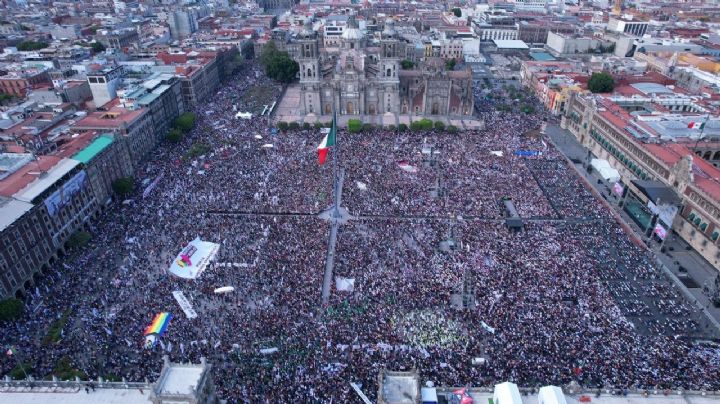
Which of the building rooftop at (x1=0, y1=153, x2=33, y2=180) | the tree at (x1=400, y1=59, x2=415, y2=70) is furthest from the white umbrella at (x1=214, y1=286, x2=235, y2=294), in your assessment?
the tree at (x1=400, y1=59, x2=415, y2=70)

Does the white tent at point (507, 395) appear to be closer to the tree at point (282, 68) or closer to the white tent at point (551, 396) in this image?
the white tent at point (551, 396)

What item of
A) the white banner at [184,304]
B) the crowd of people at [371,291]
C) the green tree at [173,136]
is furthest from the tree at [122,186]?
the white banner at [184,304]

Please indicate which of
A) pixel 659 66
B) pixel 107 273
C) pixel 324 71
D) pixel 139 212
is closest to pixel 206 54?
pixel 324 71

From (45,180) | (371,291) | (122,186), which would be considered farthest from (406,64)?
(45,180)

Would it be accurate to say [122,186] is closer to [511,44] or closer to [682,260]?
[682,260]

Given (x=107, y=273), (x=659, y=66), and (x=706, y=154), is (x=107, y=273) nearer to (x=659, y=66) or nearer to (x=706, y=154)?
(x=706, y=154)

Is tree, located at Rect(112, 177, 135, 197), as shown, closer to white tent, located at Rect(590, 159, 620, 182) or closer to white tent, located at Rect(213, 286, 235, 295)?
white tent, located at Rect(213, 286, 235, 295)
